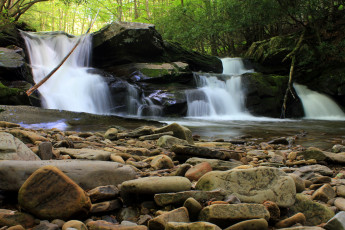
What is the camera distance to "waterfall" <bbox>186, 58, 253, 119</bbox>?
13688 mm

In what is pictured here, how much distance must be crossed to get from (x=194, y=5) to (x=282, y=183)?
71.0 feet

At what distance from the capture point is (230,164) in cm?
302

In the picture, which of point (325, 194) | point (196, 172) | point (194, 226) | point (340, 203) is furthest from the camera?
point (196, 172)

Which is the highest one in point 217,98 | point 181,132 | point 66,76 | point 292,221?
point 66,76

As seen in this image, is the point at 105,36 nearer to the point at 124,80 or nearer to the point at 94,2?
the point at 124,80

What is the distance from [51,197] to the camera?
1.52 m

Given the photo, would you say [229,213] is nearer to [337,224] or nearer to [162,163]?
[337,224]

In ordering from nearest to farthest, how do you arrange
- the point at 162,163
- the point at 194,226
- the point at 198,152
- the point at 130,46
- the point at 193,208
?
the point at 194,226 → the point at 193,208 → the point at 162,163 → the point at 198,152 → the point at 130,46

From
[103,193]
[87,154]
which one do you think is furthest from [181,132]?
[103,193]

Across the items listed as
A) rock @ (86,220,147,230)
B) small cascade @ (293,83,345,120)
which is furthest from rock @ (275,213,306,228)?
small cascade @ (293,83,345,120)

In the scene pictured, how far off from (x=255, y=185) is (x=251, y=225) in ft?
1.59

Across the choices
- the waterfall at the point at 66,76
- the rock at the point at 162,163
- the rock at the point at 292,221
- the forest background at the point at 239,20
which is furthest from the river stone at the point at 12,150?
the forest background at the point at 239,20

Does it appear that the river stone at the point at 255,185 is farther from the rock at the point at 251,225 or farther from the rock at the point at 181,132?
the rock at the point at 181,132

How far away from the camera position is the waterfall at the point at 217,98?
13688 millimetres
